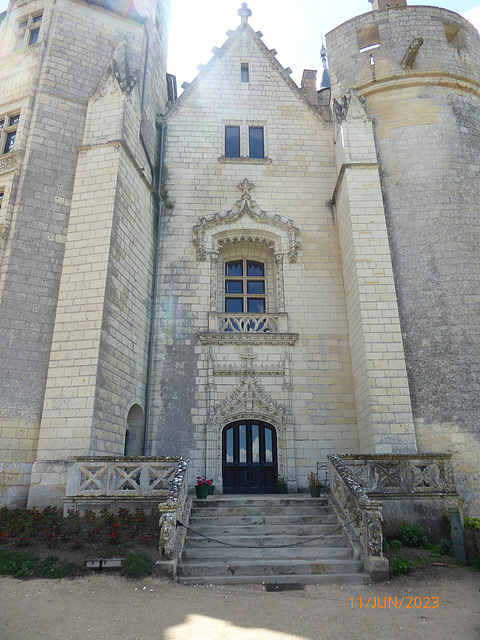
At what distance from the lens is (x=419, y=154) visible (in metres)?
13.0

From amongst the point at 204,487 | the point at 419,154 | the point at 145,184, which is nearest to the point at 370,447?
the point at 204,487

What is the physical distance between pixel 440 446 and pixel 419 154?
8.07 meters

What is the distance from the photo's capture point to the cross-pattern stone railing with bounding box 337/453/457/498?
8992 millimetres

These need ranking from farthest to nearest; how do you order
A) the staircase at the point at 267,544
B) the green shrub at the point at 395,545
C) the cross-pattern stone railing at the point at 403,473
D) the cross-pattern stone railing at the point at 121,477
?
1. the cross-pattern stone railing at the point at 403,473
2. the cross-pattern stone railing at the point at 121,477
3. the green shrub at the point at 395,545
4. the staircase at the point at 267,544

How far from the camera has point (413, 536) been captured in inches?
329

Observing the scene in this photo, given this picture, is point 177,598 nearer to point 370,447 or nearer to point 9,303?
point 370,447

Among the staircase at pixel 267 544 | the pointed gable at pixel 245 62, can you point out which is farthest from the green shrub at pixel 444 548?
the pointed gable at pixel 245 62

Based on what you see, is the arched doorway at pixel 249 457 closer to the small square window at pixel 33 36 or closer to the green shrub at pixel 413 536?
the green shrub at pixel 413 536

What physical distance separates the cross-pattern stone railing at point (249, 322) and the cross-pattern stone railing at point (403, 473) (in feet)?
14.9

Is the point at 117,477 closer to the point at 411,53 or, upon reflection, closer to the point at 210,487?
the point at 210,487

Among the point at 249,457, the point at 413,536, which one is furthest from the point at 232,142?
the point at 413,536

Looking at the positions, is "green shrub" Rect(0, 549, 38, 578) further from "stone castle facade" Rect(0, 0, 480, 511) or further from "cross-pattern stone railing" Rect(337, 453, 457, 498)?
"cross-pattern stone railing" Rect(337, 453, 457, 498)

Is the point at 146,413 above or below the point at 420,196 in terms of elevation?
below

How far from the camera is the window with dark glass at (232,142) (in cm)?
1528
